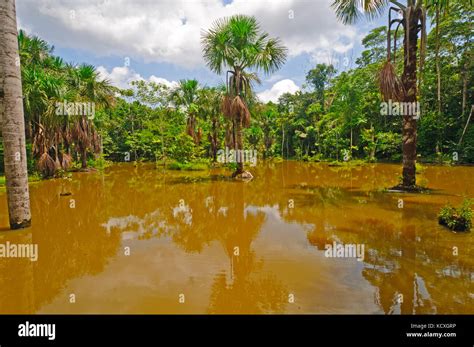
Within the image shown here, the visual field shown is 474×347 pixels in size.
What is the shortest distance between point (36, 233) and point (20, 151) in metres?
2.13

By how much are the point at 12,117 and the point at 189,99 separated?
22.4 metres

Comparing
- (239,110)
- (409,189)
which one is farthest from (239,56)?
(409,189)

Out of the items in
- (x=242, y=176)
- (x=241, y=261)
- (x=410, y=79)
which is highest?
(x=410, y=79)

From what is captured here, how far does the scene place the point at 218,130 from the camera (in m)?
31.4

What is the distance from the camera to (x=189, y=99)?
28422mm

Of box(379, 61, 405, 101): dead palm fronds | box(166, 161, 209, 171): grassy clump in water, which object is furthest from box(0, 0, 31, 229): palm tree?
box(166, 161, 209, 171): grassy clump in water

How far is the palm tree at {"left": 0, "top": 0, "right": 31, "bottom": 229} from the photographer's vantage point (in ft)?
21.9

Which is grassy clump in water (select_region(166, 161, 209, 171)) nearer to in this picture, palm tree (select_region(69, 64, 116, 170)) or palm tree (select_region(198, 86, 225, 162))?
palm tree (select_region(198, 86, 225, 162))

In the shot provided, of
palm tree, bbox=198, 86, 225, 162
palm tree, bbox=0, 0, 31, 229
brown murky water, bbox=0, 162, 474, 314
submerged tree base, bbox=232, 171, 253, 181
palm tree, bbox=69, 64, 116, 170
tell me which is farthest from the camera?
palm tree, bbox=198, 86, 225, 162

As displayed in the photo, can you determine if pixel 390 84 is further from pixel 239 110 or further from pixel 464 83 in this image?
pixel 464 83

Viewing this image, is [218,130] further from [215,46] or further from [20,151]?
[20,151]

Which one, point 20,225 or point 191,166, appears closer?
point 20,225

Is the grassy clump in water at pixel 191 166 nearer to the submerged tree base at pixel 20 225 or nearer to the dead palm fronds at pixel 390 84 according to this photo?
the dead palm fronds at pixel 390 84

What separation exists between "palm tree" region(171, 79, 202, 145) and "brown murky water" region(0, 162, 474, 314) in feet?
61.2
